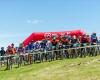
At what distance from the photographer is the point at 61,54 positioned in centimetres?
3441

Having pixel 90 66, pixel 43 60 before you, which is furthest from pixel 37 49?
pixel 90 66

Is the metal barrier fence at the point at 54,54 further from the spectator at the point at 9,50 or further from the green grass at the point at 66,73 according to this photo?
the green grass at the point at 66,73

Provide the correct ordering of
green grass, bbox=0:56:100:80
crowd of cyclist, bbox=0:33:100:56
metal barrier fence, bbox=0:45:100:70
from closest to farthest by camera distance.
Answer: green grass, bbox=0:56:100:80
metal barrier fence, bbox=0:45:100:70
crowd of cyclist, bbox=0:33:100:56

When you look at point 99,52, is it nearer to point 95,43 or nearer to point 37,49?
point 95,43

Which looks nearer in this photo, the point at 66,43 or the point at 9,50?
the point at 9,50

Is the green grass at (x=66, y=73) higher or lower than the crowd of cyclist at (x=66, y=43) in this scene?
lower

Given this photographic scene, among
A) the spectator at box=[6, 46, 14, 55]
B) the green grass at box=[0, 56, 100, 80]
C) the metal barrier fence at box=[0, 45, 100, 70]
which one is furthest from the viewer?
the spectator at box=[6, 46, 14, 55]

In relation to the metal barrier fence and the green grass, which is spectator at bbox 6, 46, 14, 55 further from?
the green grass

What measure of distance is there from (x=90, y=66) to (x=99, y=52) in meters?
10.1

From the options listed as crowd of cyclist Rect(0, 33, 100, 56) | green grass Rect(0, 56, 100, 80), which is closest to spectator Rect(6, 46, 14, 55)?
crowd of cyclist Rect(0, 33, 100, 56)

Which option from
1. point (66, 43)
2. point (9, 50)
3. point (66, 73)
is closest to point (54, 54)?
point (66, 43)

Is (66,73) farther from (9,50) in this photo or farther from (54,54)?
(9,50)

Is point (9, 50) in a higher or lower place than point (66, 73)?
higher

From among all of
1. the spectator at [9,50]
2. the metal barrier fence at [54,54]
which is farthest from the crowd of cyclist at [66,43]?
the metal barrier fence at [54,54]
